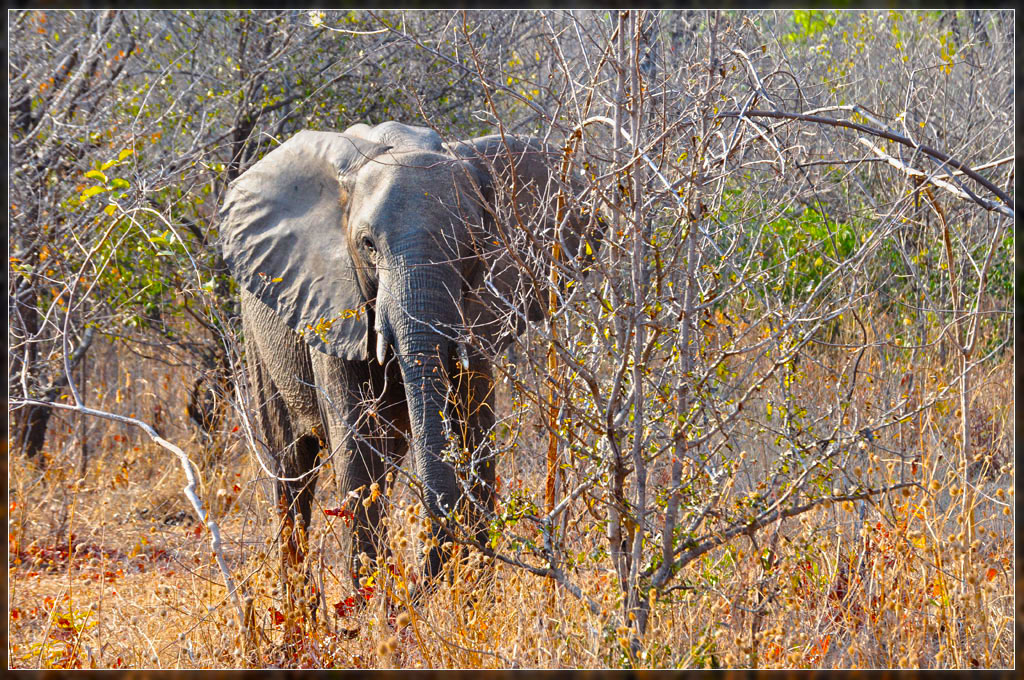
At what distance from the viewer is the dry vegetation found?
305cm

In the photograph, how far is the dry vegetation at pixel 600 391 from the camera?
305cm

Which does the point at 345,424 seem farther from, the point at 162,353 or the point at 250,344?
the point at 162,353

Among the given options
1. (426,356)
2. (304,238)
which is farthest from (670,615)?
(304,238)

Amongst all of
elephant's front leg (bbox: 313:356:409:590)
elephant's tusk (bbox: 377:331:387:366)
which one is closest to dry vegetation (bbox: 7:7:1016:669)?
elephant's front leg (bbox: 313:356:409:590)

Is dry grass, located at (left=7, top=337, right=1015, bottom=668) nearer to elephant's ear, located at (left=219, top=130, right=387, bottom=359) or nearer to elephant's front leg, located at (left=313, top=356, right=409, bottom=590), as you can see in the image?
elephant's front leg, located at (left=313, top=356, right=409, bottom=590)

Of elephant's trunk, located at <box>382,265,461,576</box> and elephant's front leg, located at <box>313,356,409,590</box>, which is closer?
elephant's trunk, located at <box>382,265,461,576</box>

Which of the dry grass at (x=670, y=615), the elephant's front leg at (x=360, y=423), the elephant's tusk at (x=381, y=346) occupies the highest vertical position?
the elephant's tusk at (x=381, y=346)

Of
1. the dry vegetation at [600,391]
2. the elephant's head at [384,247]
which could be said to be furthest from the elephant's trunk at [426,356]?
the dry vegetation at [600,391]

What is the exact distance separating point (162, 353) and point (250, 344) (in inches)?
114

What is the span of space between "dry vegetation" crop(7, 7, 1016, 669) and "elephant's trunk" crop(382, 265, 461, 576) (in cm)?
25

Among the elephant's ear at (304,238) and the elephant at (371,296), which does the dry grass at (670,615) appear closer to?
the elephant at (371,296)

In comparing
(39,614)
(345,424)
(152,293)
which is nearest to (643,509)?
(345,424)

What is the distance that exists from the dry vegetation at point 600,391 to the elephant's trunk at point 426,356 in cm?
25

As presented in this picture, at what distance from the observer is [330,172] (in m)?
5.36
